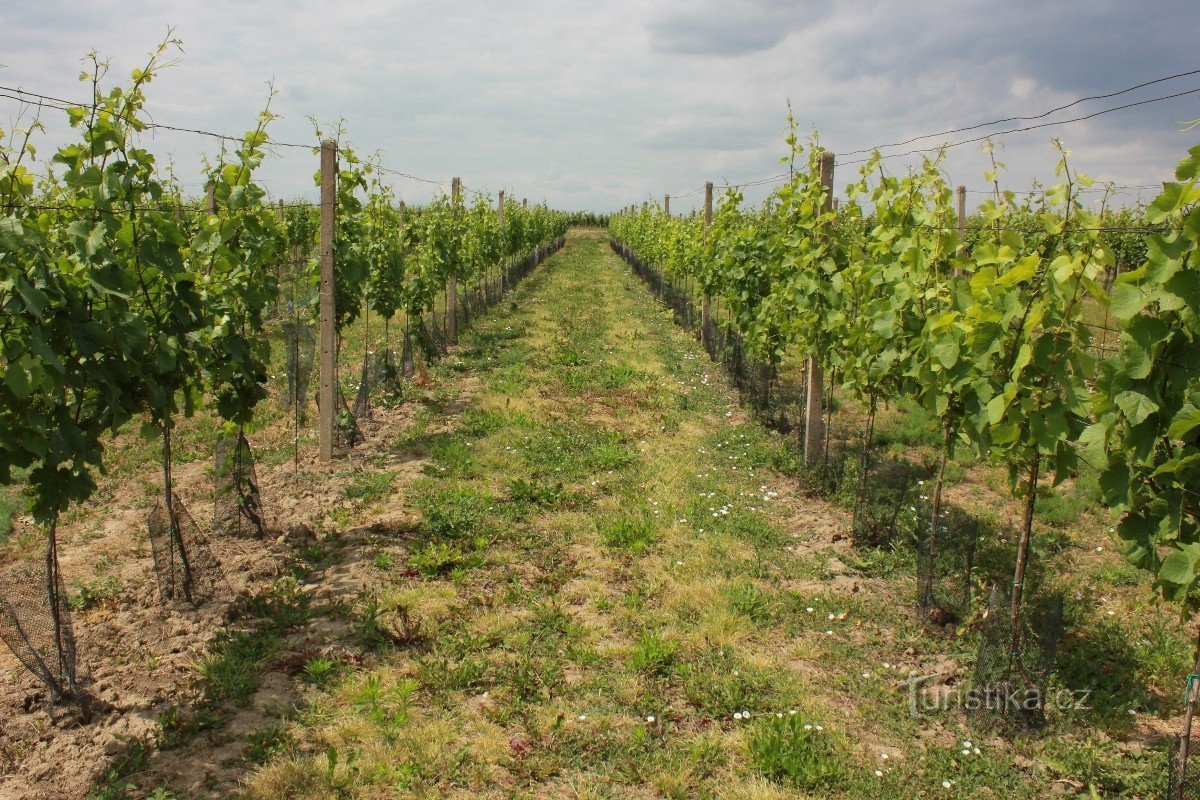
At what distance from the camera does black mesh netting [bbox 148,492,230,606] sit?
475cm

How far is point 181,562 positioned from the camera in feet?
16.6

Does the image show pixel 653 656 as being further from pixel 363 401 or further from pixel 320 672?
pixel 363 401

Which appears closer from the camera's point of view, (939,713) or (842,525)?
(939,713)

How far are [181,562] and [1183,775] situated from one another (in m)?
5.36

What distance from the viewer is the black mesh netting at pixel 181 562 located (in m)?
4.75

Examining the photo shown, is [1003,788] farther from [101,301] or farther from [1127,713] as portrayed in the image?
[101,301]

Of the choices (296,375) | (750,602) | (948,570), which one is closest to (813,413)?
(948,570)

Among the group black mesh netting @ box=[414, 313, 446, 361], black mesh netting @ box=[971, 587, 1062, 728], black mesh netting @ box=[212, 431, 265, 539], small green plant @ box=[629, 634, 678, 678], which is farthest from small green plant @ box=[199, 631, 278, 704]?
black mesh netting @ box=[414, 313, 446, 361]

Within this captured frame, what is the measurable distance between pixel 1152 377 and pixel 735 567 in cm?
327

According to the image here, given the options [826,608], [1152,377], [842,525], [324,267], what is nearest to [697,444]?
[842,525]

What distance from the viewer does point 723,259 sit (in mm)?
10414

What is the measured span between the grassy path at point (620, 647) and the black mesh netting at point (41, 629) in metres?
1.13

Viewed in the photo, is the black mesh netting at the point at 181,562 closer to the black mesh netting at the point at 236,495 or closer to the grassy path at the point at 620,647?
the black mesh netting at the point at 236,495

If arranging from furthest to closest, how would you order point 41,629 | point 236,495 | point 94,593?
point 236,495 < point 94,593 < point 41,629
